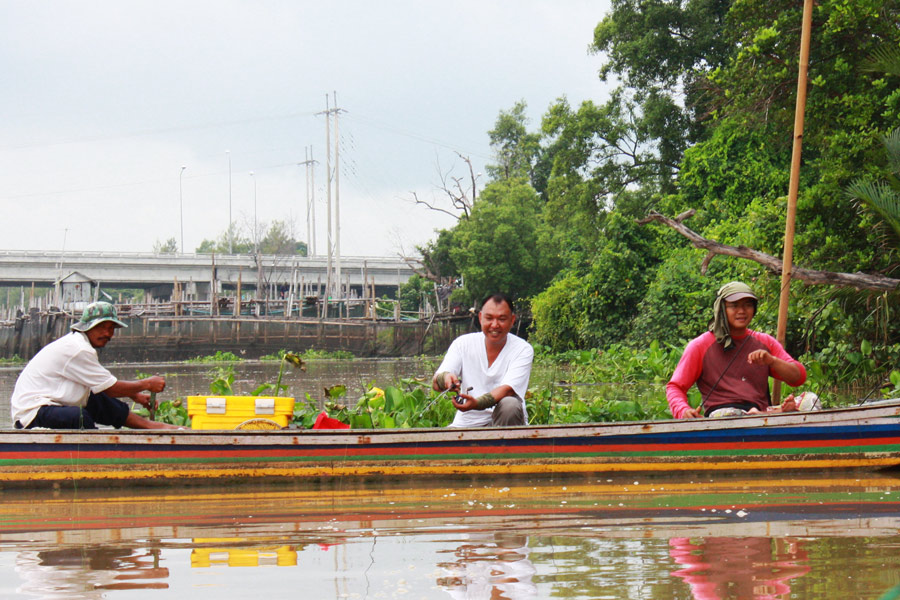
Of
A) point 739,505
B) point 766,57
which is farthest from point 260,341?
point 739,505

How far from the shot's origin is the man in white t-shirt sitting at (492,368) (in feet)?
18.5

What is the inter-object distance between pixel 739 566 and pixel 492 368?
2.52m

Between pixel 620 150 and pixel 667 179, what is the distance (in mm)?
1727

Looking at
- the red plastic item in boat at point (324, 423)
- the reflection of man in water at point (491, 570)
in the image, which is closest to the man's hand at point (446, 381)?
the red plastic item in boat at point (324, 423)

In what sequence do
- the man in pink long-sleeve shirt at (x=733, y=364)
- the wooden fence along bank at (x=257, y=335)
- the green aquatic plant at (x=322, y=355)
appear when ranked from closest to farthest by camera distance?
the man in pink long-sleeve shirt at (x=733, y=364), the green aquatic plant at (x=322, y=355), the wooden fence along bank at (x=257, y=335)

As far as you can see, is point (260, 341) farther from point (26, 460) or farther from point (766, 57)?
point (26, 460)

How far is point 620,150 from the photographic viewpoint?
24484mm

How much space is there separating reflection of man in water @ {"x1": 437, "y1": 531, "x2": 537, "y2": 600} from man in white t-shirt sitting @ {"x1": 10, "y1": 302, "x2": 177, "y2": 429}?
8.71ft

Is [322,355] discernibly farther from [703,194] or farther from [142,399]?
[142,399]

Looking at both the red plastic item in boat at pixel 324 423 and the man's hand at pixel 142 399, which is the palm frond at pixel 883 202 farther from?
the man's hand at pixel 142 399

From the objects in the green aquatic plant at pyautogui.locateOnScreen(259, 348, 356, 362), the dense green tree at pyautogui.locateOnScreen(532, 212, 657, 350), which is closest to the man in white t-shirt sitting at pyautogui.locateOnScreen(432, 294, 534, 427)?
the dense green tree at pyautogui.locateOnScreen(532, 212, 657, 350)

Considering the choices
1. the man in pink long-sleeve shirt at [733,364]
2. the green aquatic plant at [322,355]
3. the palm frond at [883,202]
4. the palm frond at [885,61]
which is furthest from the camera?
the green aquatic plant at [322,355]

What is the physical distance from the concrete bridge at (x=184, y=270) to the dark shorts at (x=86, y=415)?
34.2m

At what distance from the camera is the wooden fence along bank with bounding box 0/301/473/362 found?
3619cm
